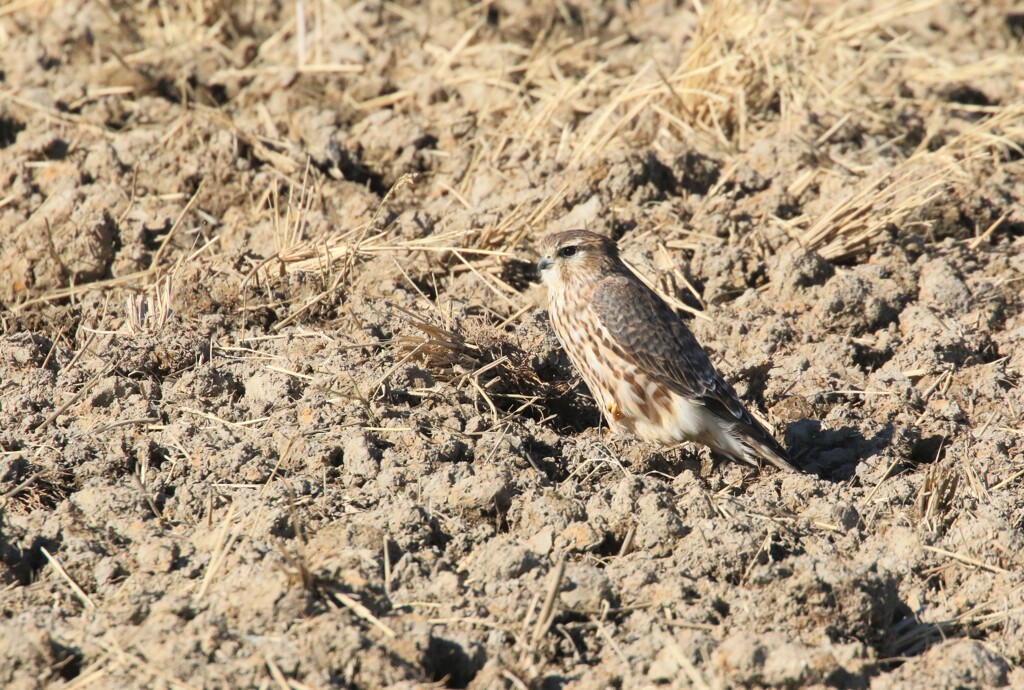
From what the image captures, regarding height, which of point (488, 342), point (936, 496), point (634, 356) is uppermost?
point (488, 342)

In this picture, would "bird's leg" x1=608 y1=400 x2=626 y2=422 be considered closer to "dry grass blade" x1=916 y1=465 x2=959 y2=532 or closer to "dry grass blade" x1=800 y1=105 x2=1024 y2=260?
"dry grass blade" x1=916 y1=465 x2=959 y2=532

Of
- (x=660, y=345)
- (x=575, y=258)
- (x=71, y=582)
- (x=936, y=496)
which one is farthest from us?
(x=575, y=258)

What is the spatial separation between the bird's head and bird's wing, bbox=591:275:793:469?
0.08 metres

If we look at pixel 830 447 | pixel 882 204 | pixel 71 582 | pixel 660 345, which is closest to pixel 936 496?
pixel 830 447

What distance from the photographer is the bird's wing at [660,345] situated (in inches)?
182

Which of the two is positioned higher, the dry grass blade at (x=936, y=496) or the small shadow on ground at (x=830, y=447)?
the dry grass blade at (x=936, y=496)

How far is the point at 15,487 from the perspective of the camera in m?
3.68

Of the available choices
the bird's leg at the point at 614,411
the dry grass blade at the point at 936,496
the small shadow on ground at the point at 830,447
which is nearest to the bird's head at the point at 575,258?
the bird's leg at the point at 614,411

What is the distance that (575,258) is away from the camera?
490cm

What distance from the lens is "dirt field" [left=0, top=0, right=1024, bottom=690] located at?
3.21m

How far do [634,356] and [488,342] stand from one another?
669 mm

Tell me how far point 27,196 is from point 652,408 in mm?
3458

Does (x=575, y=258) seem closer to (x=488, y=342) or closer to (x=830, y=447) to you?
(x=488, y=342)

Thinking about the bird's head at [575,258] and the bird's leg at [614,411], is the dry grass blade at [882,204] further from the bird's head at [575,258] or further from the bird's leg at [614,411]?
the bird's leg at [614,411]
